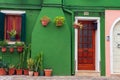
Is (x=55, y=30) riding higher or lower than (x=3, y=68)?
higher

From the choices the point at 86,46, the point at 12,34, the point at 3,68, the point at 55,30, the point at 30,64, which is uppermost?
the point at 55,30

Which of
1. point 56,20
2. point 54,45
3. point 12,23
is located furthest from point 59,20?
point 12,23

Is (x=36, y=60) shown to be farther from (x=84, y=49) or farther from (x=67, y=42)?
(x=84, y=49)

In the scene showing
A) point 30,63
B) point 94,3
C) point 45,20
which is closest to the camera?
point 30,63

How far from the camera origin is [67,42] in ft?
47.6

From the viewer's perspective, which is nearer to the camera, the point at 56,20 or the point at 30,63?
the point at 30,63

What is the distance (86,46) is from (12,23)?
429 cm

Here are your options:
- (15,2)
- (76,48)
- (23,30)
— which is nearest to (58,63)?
(76,48)

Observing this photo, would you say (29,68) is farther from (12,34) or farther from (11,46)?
(12,34)

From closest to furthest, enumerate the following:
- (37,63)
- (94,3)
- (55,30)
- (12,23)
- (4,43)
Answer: (37,63)
(4,43)
(55,30)
(12,23)
(94,3)

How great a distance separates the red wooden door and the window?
3.21 metres

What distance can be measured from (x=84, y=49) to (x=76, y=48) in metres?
0.70

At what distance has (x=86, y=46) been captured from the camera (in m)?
15.5

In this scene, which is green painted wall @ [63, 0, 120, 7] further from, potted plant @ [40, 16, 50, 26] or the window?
the window
